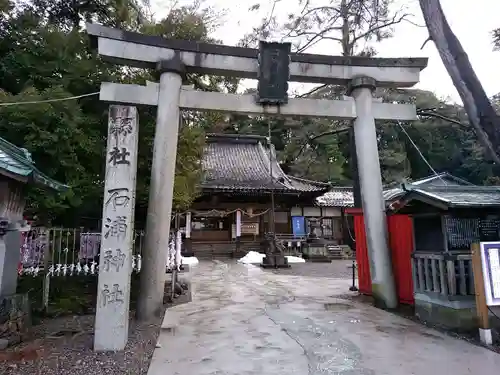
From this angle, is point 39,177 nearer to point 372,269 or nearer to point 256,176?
point 372,269

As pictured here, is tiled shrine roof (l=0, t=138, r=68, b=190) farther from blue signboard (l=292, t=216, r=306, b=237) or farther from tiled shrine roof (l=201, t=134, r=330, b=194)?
blue signboard (l=292, t=216, r=306, b=237)

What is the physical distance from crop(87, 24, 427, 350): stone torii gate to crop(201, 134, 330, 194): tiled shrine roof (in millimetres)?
11614

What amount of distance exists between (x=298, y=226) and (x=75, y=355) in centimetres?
1915

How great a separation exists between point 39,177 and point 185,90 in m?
3.01

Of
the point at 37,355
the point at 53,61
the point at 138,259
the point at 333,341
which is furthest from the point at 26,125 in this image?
the point at 333,341

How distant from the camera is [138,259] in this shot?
330 inches

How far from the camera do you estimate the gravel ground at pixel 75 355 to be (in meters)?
4.16

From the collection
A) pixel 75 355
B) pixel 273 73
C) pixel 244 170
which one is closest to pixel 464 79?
pixel 273 73

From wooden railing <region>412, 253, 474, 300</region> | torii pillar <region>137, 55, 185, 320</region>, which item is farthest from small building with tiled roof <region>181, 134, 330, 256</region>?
wooden railing <region>412, 253, 474, 300</region>

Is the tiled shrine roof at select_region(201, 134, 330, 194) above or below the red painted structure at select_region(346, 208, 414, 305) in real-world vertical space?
above

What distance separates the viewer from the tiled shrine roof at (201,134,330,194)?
819 inches

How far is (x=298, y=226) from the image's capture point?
23.1 metres

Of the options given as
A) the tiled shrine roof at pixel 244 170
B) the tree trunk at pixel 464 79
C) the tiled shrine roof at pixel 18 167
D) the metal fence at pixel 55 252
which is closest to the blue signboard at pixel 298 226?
the tiled shrine roof at pixel 244 170

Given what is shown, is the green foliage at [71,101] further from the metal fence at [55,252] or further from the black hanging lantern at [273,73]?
the black hanging lantern at [273,73]
